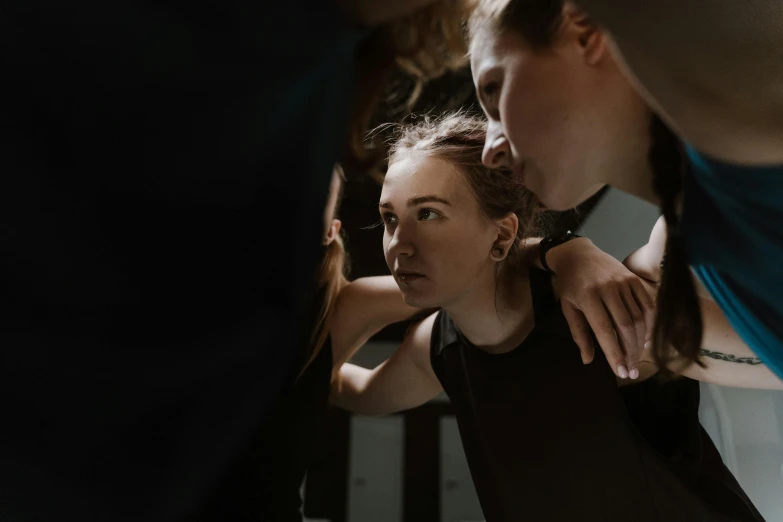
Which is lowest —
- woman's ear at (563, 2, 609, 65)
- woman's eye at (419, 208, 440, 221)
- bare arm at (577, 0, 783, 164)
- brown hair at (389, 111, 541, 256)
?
bare arm at (577, 0, 783, 164)

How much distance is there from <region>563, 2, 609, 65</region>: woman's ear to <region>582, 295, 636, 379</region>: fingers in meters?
0.26

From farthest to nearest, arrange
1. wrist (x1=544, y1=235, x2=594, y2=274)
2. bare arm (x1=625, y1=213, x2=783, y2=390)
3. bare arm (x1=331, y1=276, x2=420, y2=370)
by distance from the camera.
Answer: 1. bare arm (x1=331, y1=276, x2=420, y2=370)
2. wrist (x1=544, y1=235, x2=594, y2=274)
3. bare arm (x1=625, y1=213, x2=783, y2=390)

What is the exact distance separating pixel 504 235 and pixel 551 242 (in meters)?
0.06

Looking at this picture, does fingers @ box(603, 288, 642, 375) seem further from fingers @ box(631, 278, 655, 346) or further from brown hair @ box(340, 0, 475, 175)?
brown hair @ box(340, 0, 475, 175)

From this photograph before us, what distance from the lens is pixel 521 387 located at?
2.30ft

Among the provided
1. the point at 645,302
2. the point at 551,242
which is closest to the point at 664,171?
the point at 645,302

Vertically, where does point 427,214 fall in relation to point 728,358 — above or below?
above

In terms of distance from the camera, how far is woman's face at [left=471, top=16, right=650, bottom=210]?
428 mm

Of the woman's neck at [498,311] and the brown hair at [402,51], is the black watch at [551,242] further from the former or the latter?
the brown hair at [402,51]

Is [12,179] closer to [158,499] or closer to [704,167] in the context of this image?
[158,499]

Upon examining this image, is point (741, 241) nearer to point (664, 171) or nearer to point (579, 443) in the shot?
point (664, 171)

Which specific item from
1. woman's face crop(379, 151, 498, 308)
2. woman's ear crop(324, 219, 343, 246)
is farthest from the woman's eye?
woman's ear crop(324, 219, 343, 246)

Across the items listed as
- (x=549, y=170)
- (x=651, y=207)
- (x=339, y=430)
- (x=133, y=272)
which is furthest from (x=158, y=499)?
(x=339, y=430)

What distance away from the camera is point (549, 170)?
45cm
